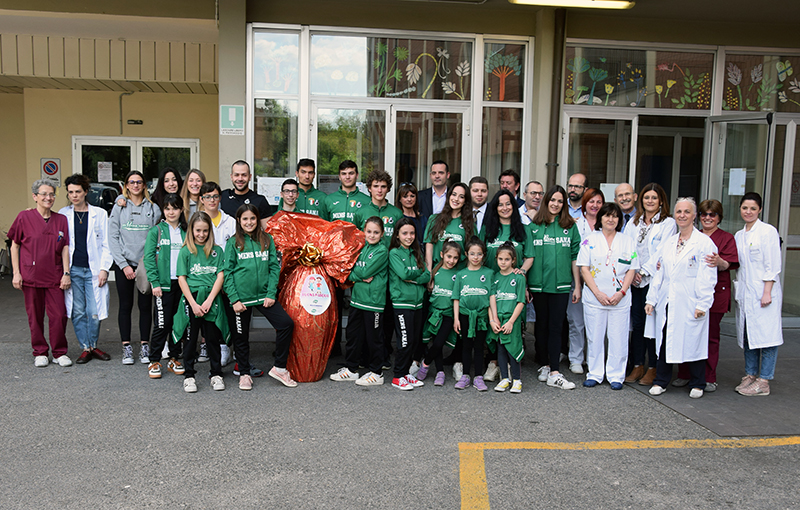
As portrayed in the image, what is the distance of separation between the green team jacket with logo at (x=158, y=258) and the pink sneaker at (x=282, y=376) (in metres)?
1.24

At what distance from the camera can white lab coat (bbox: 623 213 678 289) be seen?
537 centimetres

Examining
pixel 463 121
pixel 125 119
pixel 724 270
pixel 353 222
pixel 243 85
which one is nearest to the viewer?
pixel 724 270

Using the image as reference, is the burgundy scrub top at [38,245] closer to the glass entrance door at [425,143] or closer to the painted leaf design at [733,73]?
the glass entrance door at [425,143]

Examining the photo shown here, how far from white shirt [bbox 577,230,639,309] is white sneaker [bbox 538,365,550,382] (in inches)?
28.2

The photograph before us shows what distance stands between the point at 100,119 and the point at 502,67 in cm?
723

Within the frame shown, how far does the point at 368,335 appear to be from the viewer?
5441mm

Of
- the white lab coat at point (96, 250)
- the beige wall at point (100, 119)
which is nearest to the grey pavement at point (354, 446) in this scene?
the white lab coat at point (96, 250)

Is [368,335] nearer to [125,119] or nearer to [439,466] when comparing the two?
[439,466]

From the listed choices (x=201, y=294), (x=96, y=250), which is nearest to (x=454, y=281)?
(x=201, y=294)

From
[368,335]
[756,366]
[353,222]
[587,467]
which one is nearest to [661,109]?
[756,366]

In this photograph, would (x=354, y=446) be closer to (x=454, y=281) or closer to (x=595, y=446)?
(x=595, y=446)

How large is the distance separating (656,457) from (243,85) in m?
5.96

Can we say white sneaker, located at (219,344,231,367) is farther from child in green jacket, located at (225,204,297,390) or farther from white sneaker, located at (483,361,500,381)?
white sneaker, located at (483,361,500,381)

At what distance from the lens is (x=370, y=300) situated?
17.6ft
